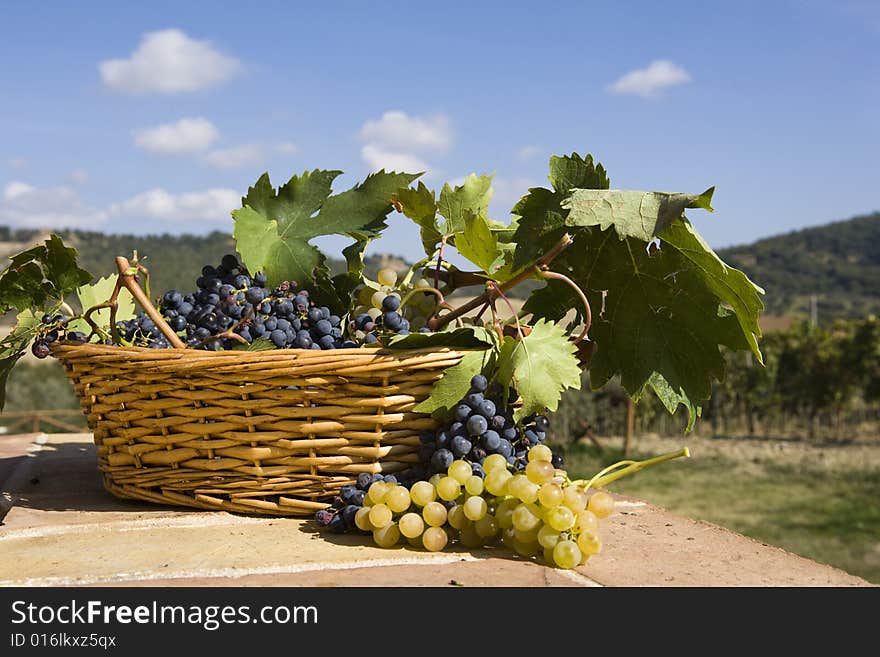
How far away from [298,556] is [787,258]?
5901cm

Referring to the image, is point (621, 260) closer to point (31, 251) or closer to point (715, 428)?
point (31, 251)

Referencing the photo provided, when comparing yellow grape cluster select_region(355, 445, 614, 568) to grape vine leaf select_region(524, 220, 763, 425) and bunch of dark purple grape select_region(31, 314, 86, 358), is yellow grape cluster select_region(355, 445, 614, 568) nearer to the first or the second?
grape vine leaf select_region(524, 220, 763, 425)

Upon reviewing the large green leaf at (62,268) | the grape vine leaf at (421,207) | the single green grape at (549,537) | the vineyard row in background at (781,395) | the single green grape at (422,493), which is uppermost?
the grape vine leaf at (421,207)

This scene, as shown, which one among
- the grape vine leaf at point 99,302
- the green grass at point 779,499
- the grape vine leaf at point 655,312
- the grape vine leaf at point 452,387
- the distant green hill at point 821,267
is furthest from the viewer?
the distant green hill at point 821,267

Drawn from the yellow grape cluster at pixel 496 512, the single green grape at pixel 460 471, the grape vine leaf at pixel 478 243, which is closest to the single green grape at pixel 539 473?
the yellow grape cluster at pixel 496 512

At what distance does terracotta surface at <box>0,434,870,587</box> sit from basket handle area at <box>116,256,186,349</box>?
0.34m

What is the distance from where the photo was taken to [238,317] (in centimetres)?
176

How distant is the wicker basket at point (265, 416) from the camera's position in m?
1.51

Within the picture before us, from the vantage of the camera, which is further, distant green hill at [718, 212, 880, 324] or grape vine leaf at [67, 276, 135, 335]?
distant green hill at [718, 212, 880, 324]

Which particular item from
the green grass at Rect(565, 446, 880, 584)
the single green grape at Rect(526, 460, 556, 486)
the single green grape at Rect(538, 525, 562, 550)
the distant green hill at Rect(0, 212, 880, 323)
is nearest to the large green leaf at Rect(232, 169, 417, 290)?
the single green grape at Rect(526, 460, 556, 486)

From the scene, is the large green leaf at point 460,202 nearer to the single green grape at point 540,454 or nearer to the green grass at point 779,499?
the single green grape at point 540,454

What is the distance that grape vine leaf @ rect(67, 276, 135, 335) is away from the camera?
6.50ft

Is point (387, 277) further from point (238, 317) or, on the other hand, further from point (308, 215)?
point (238, 317)

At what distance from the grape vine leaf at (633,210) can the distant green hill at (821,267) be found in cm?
4040
